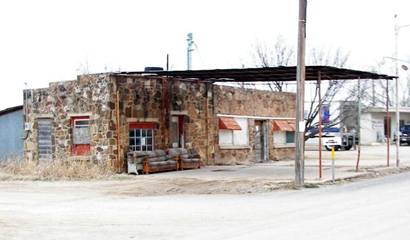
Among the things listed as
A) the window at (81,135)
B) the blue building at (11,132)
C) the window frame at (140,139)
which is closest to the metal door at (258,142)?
the window frame at (140,139)

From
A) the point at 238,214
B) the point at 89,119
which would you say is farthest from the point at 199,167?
the point at 238,214

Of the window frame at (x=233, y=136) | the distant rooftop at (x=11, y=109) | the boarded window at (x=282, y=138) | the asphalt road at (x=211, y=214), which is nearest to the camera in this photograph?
the asphalt road at (x=211, y=214)

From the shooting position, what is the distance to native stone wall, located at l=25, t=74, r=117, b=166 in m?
23.9

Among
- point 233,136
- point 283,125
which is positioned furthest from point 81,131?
point 283,125

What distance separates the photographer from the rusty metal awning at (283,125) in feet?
108

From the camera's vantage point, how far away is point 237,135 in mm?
30547

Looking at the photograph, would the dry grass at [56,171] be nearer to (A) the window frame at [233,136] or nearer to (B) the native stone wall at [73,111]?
(B) the native stone wall at [73,111]

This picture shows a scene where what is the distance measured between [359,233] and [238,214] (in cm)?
349

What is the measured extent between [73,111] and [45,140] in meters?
2.34

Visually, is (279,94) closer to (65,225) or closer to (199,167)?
(199,167)

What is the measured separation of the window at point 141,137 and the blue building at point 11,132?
5893 millimetres

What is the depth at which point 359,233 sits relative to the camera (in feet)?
33.4

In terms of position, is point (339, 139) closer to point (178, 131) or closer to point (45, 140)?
point (178, 131)

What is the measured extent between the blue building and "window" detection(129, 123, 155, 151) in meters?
5.89
